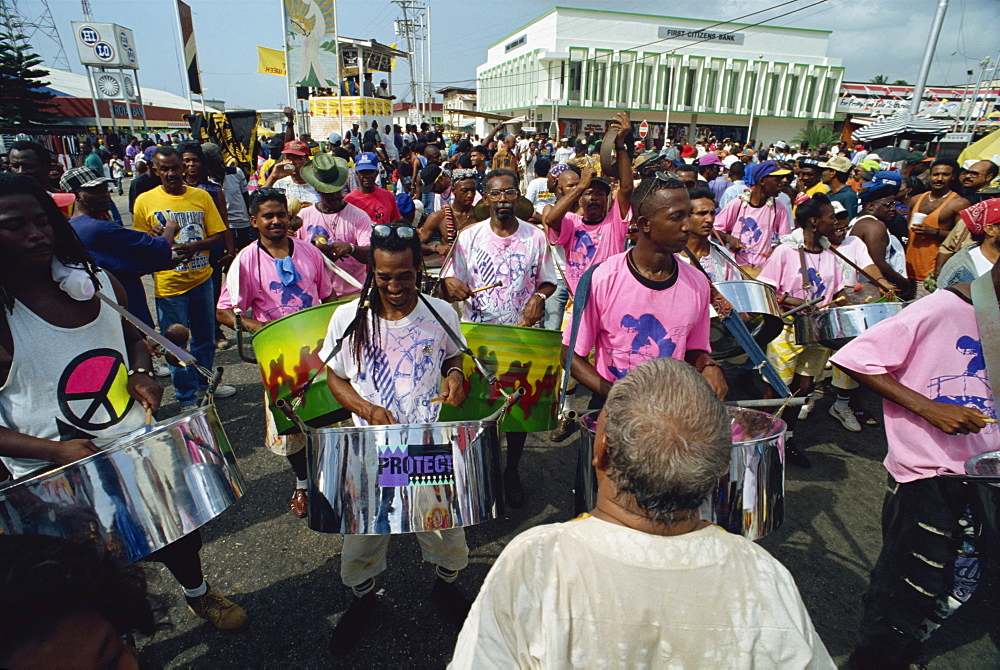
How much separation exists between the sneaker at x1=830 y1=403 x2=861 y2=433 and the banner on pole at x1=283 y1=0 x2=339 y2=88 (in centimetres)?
1793

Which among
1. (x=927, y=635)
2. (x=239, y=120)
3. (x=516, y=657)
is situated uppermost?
(x=239, y=120)

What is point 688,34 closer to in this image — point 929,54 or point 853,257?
point 929,54

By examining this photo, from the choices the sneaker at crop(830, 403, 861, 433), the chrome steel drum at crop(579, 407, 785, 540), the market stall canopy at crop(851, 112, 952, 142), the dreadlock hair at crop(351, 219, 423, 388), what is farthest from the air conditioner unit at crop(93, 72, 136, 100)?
the chrome steel drum at crop(579, 407, 785, 540)

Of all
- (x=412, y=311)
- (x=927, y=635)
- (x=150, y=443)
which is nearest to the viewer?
(x=150, y=443)

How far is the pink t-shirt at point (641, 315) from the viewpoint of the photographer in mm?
2520

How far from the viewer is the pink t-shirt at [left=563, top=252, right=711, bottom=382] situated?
8.27 feet

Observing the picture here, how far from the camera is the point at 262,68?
95.9 feet

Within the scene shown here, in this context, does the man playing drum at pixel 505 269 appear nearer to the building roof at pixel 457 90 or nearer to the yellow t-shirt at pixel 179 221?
the yellow t-shirt at pixel 179 221

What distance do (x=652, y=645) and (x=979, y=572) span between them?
1.94 meters

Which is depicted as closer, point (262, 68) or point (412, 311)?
point (412, 311)

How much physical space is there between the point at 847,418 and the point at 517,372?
12.4 feet

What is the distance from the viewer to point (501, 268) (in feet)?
12.2

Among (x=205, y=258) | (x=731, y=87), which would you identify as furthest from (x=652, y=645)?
(x=731, y=87)

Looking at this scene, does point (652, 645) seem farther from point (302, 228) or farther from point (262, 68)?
point (262, 68)
